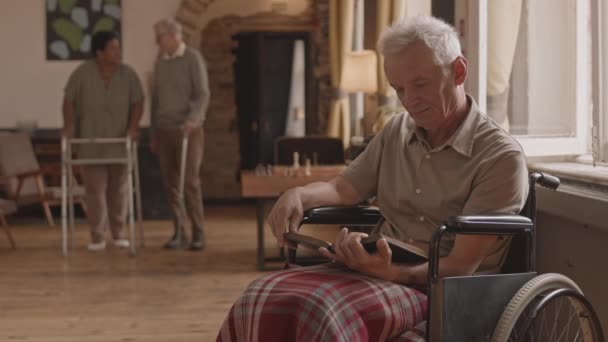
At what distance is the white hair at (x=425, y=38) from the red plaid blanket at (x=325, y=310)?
557 millimetres

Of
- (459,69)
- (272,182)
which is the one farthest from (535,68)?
(272,182)

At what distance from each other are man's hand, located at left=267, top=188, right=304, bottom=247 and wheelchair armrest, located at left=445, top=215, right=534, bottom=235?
62 cm

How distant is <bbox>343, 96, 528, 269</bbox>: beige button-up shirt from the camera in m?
2.13

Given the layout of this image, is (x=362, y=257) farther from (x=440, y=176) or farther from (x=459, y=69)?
(x=459, y=69)

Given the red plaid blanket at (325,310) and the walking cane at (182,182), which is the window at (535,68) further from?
the walking cane at (182,182)

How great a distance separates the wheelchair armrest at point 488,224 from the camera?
74.5 inches

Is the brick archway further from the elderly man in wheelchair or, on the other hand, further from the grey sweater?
the elderly man in wheelchair

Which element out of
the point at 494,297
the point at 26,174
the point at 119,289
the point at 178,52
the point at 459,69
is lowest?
the point at 119,289

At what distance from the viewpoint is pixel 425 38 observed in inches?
85.5

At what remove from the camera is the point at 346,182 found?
2562mm

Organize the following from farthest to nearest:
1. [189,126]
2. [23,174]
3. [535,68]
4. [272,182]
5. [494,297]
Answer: [23,174] < [189,126] < [272,182] < [535,68] < [494,297]

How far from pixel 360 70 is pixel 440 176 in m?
4.21

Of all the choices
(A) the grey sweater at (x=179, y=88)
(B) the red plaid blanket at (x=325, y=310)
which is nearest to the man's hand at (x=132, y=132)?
(A) the grey sweater at (x=179, y=88)

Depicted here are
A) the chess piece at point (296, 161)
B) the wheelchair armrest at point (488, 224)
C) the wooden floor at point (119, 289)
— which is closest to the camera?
the wheelchair armrest at point (488, 224)
